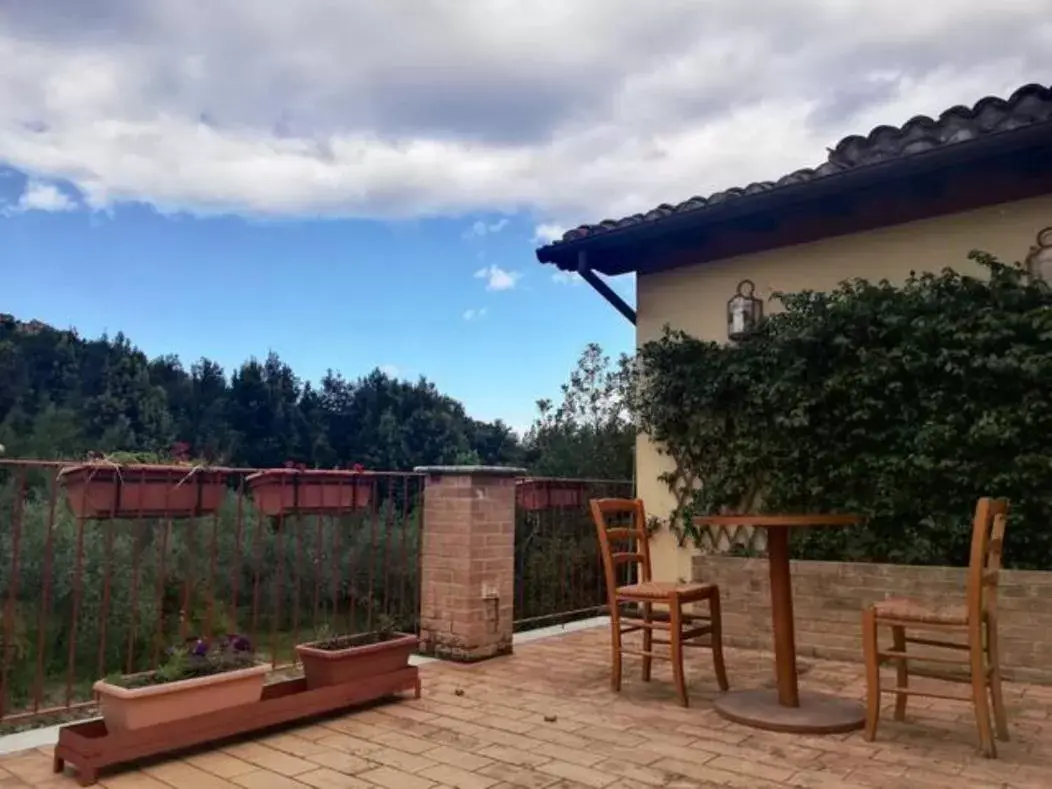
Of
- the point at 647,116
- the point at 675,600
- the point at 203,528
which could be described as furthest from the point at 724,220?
the point at 203,528

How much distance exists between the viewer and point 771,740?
2965 millimetres

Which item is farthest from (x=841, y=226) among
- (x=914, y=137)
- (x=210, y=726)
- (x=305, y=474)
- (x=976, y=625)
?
(x=210, y=726)

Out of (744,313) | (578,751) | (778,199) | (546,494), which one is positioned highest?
(778,199)

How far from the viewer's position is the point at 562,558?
242 inches

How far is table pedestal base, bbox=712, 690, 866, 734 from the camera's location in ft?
10.1

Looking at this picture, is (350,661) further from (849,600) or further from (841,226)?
(841,226)

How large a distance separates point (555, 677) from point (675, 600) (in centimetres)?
97

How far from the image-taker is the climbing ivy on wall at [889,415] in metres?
4.39

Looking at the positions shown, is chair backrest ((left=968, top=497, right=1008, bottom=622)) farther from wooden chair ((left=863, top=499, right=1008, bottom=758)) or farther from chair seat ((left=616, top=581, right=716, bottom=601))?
chair seat ((left=616, top=581, right=716, bottom=601))

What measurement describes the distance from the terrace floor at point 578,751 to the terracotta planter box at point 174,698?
149mm

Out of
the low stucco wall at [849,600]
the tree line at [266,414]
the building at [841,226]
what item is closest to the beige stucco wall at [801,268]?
the building at [841,226]

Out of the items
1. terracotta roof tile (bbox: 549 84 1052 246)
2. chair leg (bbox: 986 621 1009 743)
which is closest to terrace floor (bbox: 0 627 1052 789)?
chair leg (bbox: 986 621 1009 743)

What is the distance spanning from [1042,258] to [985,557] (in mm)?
2675

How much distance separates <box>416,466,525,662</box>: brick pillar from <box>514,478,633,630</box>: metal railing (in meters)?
1.34
